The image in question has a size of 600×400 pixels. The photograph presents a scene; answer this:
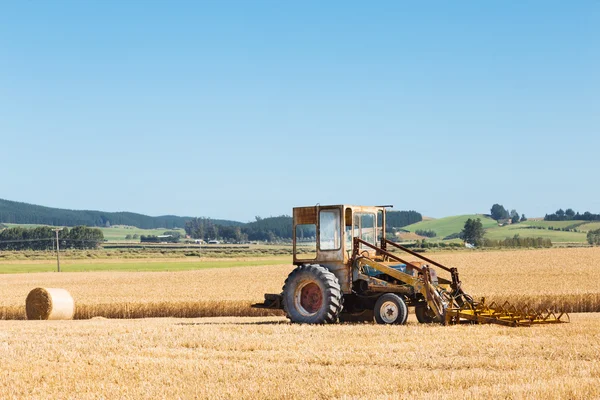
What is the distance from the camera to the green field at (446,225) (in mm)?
173250

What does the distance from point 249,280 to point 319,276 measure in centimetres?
2079

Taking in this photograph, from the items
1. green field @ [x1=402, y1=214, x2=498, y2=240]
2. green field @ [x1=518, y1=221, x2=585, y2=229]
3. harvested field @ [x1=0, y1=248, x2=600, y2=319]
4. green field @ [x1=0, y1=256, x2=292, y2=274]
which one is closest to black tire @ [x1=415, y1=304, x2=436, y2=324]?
harvested field @ [x1=0, y1=248, x2=600, y2=319]

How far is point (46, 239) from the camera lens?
144000 millimetres

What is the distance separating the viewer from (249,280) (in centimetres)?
3875

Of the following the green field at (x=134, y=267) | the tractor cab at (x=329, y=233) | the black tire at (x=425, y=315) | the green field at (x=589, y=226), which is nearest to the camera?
the black tire at (x=425, y=315)

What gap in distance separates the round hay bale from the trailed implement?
9.53 metres

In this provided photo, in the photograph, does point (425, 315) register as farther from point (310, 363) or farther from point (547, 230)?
point (547, 230)

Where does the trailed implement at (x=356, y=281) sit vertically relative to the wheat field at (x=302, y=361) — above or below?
above

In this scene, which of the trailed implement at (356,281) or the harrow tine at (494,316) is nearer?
the harrow tine at (494,316)

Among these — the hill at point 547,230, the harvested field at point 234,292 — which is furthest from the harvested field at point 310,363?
the hill at point 547,230

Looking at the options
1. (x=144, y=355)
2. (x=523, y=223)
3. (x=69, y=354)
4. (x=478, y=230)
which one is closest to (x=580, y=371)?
(x=144, y=355)

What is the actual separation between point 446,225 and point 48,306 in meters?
159

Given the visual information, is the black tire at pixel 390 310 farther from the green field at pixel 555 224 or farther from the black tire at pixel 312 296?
the green field at pixel 555 224

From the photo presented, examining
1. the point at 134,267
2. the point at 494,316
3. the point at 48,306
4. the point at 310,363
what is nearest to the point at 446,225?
the point at 134,267
